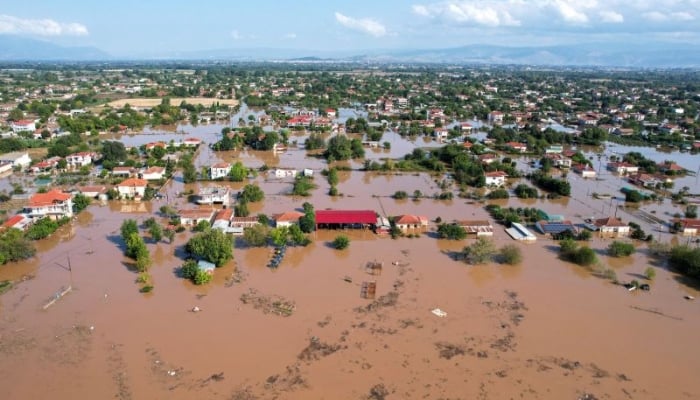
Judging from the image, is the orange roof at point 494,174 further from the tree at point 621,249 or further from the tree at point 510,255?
the tree at point 510,255

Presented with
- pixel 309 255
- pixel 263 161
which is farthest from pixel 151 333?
pixel 263 161

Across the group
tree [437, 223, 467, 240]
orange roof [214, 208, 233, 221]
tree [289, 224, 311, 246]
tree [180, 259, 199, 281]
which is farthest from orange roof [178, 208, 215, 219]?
tree [437, 223, 467, 240]

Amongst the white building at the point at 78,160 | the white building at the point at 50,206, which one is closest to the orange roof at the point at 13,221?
the white building at the point at 50,206

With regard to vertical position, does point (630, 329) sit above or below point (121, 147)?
below

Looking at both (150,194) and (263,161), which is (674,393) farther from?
(263,161)

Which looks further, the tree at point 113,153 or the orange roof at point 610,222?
the tree at point 113,153
